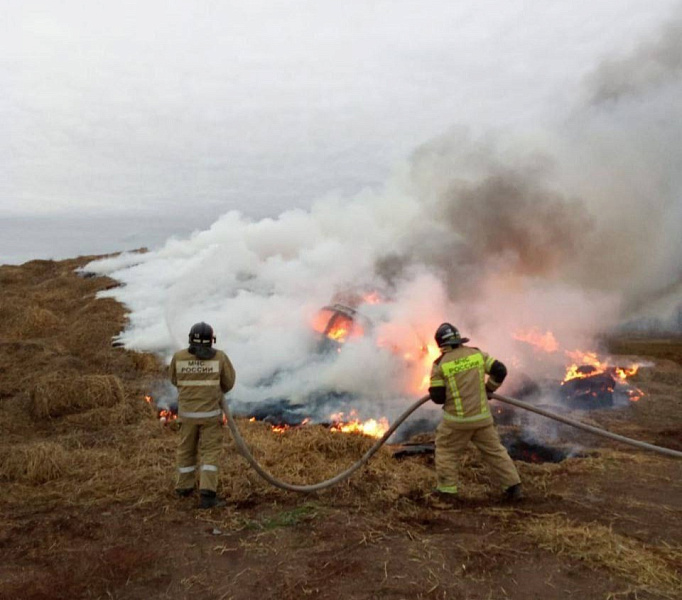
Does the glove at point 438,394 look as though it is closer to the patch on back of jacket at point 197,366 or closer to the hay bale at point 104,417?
the patch on back of jacket at point 197,366

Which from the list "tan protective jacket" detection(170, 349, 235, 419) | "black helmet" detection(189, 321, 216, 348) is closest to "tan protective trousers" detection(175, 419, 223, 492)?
"tan protective jacket" detection(170, 349, 235, 419)

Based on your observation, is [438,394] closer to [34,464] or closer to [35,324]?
[34,464]

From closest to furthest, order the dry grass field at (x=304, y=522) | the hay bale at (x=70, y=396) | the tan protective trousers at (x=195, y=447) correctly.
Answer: the dry grass field at (x=304, y=522) < the tan protective trousers at (x=195, y=447) < the hay bale at (x=70, y=396)

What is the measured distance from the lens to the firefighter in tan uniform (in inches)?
207

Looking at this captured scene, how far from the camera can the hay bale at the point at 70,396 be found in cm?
819

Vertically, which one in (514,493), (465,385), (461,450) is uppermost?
(465,385)

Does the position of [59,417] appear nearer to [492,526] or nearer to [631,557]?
[492,526]

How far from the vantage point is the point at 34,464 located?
5852 millimetres

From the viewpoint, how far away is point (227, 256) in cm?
1653

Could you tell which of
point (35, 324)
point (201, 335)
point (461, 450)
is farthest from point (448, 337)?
point (35, 324)

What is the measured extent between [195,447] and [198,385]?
2.36 feet

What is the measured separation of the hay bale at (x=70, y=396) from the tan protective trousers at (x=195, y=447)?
12.8 feet

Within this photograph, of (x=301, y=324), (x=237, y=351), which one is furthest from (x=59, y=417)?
(x=301, y=324)

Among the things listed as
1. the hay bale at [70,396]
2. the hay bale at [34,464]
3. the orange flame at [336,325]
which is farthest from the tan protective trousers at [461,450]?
the hay bale at [70,396]
